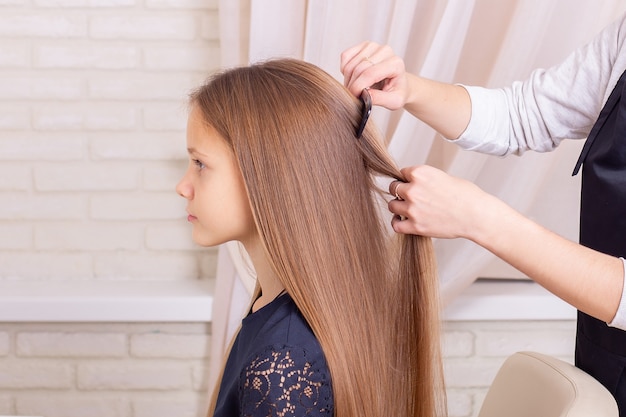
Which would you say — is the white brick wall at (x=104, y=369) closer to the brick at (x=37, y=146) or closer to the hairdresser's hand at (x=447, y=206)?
the brick at (x=37, y=146)

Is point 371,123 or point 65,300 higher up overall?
point 371,123

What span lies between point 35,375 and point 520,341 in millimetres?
1264

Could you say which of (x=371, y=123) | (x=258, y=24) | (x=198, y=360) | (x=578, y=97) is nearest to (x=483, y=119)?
(x=578, y=97)

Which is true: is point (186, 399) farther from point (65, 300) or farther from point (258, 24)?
point (258, 24)

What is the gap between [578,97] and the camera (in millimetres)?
1236

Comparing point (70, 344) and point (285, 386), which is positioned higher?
point (285, 386)

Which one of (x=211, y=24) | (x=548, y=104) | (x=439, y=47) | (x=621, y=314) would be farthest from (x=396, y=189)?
(x=211, y=24)

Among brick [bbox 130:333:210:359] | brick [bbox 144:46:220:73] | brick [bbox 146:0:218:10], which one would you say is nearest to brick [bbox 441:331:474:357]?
brick [bbox 130:333:210:359]

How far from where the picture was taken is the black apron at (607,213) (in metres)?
1.05

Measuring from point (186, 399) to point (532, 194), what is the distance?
1018 mm

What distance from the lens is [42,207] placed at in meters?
1.91

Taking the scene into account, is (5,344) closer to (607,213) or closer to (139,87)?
(139,87)

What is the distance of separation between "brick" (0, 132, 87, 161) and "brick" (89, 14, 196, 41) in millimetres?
275

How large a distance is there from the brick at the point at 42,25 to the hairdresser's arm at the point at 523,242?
123 cm
